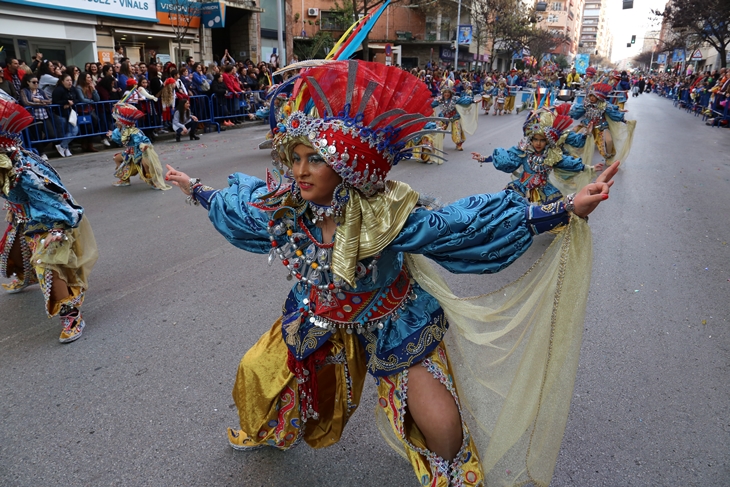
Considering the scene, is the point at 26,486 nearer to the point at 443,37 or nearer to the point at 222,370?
the point at 222,370

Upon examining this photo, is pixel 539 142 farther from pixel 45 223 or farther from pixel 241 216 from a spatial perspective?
pixel 45 223

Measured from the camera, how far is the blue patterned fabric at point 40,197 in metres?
3.54

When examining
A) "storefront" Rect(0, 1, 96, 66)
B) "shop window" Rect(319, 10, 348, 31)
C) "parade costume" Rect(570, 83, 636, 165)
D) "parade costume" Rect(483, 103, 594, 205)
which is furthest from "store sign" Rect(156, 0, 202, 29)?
"shop window" Rect(319, 10, 348, 31)

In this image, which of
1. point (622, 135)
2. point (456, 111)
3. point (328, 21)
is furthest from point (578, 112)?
point (328, 21)

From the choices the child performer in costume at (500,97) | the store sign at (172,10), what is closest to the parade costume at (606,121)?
the child performer in costume at (500,97)

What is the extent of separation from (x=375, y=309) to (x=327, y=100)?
2.68 feet

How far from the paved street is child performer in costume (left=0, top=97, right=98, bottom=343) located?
0.26 m

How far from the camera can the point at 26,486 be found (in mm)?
2432

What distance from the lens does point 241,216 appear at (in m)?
2.22

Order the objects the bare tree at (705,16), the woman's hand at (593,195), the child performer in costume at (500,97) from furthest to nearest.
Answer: the bare tree at (705,16), the child performer in costume at (500,97), the woman's hand at (593,195)

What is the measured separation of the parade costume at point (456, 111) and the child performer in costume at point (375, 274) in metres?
10.1

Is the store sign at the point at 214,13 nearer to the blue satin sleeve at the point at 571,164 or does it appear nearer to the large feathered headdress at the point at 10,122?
the blue satin sleeve at the point at 571,164

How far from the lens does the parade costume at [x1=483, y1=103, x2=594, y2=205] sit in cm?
591

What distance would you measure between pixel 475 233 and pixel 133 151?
758 cm
